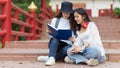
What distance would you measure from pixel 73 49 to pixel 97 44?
0.34 m

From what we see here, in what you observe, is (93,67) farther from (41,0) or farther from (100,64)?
(41,0)

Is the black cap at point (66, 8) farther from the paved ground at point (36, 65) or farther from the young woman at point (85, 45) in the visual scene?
the paved ground at point (36, 65)

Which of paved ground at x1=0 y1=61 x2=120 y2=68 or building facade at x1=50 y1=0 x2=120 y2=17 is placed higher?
paved ground at x1=0 y1=61 x2=120 y2=68

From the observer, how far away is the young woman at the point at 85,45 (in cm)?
510

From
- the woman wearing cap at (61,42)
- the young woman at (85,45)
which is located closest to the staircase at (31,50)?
the woman wearing cap at (61,42)

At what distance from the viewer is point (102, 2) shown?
84.9 ft

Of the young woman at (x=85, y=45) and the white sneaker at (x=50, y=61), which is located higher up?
the young woman at (x=85, y=45)

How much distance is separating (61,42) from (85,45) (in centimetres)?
46

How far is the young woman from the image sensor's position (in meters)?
5.10

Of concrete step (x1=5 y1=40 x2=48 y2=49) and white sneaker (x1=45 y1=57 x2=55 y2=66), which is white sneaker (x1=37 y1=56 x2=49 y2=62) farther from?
concrete step (x1=5 y1=40 x2=48 y2=49)

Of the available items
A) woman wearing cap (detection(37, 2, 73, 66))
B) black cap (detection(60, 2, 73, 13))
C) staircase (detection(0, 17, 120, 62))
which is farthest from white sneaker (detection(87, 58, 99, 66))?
black cap (detection(60, 2, 73, 13))

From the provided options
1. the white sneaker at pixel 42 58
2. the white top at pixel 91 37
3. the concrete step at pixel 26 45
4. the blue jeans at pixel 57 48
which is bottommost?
the concrete step at pixel 26 45

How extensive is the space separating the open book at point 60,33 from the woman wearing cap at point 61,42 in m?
0.07

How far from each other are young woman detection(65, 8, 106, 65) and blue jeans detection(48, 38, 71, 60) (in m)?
0.16
